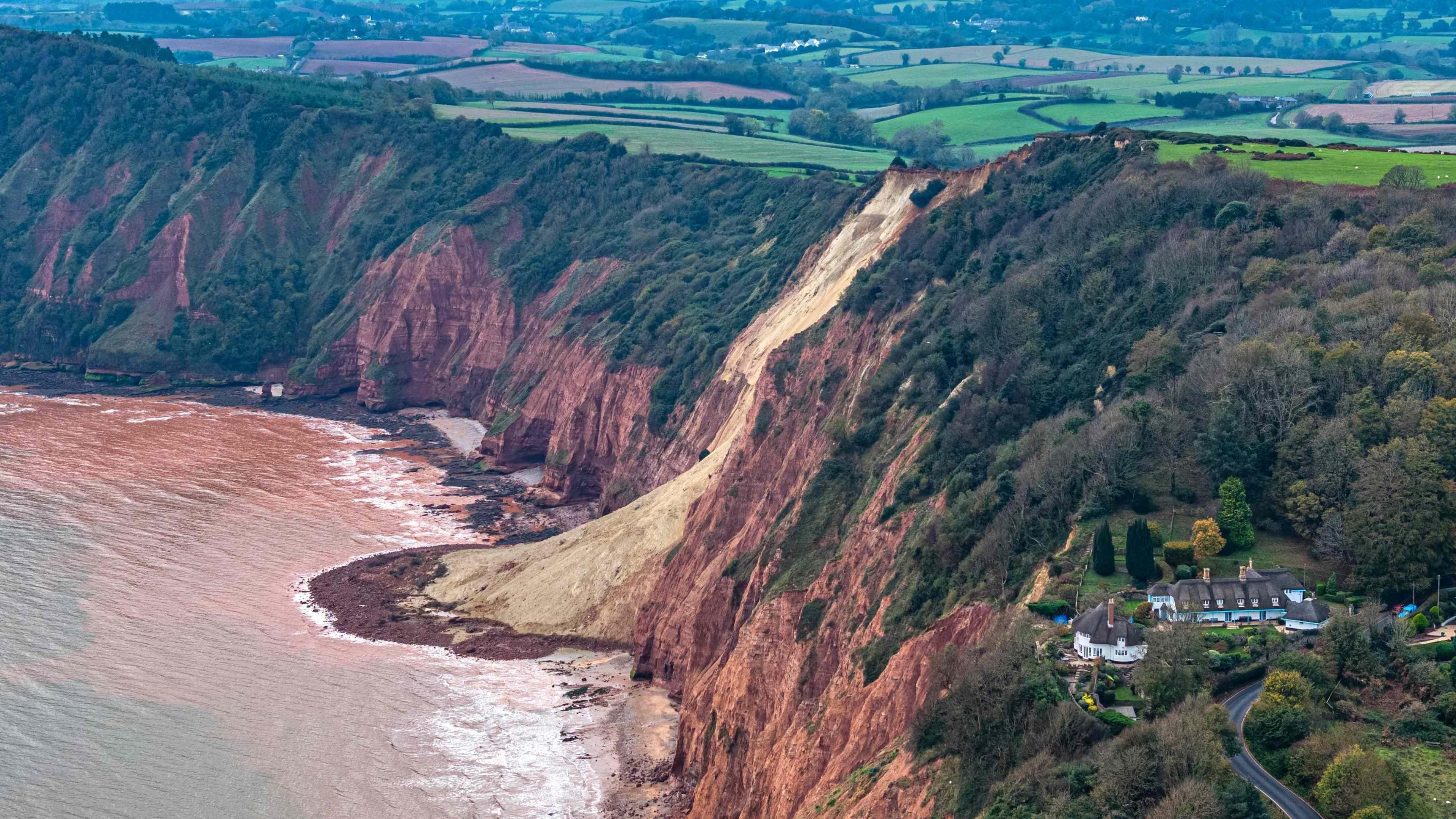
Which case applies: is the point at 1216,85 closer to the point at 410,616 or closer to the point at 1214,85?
the point at 1214,85

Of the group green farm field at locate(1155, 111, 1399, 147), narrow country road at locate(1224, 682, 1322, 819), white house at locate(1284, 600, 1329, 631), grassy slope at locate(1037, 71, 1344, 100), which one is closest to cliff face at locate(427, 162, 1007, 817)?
narrow country road at locate(1224, 682, 1322, 819)

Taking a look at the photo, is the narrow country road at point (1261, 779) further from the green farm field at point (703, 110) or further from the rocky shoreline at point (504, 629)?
the green farm field at point (703, 110)

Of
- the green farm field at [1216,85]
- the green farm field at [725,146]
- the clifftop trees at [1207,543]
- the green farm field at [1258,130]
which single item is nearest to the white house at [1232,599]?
the clifftop trees at [1207,543]

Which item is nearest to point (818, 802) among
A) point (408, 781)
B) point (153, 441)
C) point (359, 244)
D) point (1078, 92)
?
point (408, 781)

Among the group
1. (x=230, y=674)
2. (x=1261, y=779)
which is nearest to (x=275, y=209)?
(x=230, y=674)

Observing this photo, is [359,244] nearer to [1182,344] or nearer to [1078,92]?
[1078,92]
